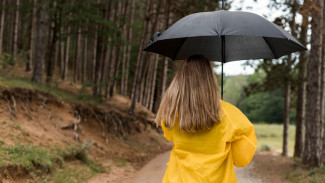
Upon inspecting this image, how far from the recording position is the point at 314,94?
34.9 feet

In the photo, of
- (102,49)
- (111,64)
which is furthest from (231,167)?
(111,64)

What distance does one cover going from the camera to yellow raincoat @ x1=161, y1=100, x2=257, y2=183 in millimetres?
2699

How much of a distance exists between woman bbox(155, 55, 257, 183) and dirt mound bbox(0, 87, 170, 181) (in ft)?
17.4

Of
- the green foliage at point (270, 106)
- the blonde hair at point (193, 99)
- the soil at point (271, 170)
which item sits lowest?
the green foliage at point (270, 106)

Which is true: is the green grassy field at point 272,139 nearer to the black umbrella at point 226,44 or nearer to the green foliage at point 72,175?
the green foliage at point 72,175

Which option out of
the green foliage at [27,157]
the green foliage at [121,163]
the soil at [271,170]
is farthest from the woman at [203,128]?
the green foliage at [121,163]

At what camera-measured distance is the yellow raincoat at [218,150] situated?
8.86ft

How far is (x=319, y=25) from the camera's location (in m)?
10.8

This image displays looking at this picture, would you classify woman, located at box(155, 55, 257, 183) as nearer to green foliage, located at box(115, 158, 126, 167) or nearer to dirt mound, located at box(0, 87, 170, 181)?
dirt mound, located at box(0, 87, 170, 181)

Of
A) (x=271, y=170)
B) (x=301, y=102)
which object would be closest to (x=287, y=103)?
(x=301, y=102)

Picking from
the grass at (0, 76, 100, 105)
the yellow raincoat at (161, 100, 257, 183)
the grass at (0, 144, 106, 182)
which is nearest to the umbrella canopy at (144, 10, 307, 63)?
the yellow raincoat at (161, 100, 257, 183)

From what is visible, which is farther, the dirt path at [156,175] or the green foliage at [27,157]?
the dirt path at [156,175]

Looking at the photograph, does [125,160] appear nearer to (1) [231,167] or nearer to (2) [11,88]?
(2) [11,88]

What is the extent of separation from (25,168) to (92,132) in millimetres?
6957
